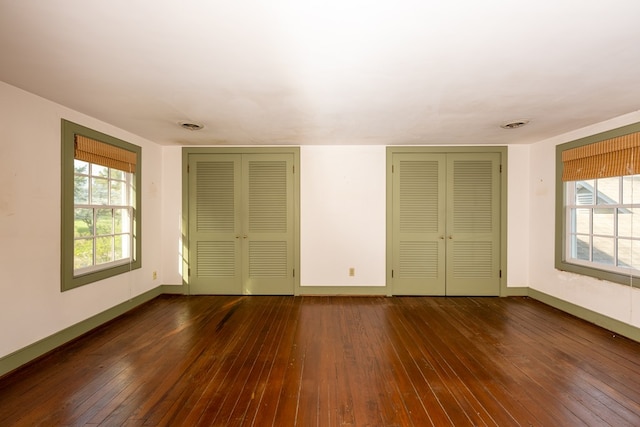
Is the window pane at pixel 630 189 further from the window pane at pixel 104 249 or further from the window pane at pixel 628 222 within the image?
the window pane at pixel 104 249

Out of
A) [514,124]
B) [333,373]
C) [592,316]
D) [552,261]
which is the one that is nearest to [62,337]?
[333,373]

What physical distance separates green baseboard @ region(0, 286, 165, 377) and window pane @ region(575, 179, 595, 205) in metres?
5.85

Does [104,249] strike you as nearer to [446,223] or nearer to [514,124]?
[446,223]

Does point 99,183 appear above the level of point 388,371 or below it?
above

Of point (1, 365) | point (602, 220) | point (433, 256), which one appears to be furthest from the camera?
point (433, 256)

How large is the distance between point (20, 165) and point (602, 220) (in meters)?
5.84

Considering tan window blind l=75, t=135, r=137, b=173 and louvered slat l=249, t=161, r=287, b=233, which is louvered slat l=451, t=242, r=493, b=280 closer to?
louvered slat l=249, t=161, r=287, b=233

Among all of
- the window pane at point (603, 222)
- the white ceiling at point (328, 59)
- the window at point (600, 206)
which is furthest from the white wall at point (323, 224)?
the white ceiling at point (328, 59)

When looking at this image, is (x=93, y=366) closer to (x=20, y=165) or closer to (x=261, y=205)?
(x=20, y=165)

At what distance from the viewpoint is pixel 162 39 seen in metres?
1.60

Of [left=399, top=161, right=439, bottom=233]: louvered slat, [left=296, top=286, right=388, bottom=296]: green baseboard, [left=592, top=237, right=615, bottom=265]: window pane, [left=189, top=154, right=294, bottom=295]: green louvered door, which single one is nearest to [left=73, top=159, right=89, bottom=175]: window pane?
[left=189, top=154, right=294, bottom=295]: green louvered door

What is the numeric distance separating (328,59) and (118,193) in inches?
126

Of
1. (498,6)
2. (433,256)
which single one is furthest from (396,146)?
(498,6)

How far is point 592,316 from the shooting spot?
3.15 m
